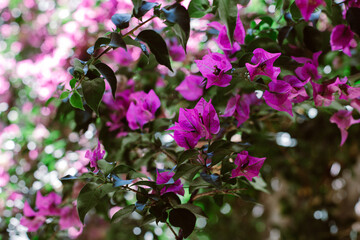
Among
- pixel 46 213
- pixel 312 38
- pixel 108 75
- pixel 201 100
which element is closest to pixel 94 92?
pixel 108 75

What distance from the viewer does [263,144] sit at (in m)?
0.71

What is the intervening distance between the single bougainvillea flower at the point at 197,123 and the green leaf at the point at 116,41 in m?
0.10

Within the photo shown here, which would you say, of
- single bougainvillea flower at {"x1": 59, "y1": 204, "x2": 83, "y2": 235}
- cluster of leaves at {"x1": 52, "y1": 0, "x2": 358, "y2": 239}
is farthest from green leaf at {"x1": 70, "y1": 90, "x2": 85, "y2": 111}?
single bougainvillea flower at {"x1": 59, "y1": 204, "x2": 83, "y2": 235}

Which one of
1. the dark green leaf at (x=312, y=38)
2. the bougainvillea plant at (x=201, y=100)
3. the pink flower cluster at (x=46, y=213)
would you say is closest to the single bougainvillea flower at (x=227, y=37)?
the bougainvillea plant at (x=201, y=100)

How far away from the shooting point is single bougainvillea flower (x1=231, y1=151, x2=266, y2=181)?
46cm

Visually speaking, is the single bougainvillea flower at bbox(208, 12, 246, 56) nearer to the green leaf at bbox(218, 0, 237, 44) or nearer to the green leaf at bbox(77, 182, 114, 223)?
the green leaf at bbox(218, 0, 237, 44)

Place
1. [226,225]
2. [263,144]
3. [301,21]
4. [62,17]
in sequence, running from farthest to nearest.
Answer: [226,225], [62,17], [263,144], [301,21]

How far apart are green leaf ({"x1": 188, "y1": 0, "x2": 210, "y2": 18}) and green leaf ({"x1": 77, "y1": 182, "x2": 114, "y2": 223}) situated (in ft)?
0.83

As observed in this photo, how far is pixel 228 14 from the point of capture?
1.35 feet

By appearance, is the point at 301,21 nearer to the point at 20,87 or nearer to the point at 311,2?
the point at 311,2

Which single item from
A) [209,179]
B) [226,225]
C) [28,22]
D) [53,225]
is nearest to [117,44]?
[209,179]

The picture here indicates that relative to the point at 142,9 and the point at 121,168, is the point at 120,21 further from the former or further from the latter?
the point at 121,168

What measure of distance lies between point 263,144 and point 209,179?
29cm

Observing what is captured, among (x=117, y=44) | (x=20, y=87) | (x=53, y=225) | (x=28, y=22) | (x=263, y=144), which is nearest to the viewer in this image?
(x=117, y=44)
